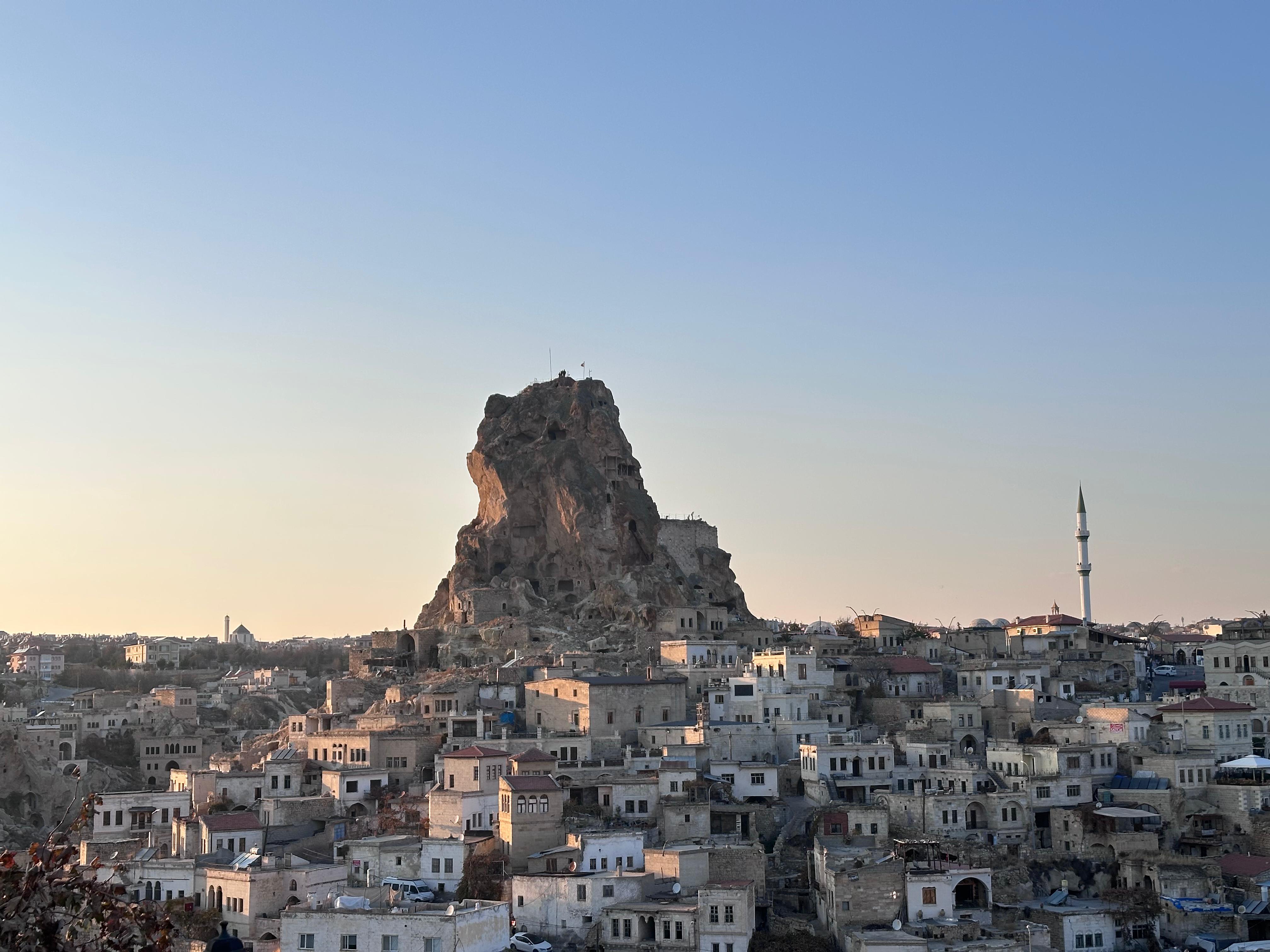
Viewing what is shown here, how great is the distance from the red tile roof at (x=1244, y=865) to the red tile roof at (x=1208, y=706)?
30.9 feet

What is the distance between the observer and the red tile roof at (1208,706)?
56.1 metres

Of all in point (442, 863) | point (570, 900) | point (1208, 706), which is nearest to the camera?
point (570, 900)

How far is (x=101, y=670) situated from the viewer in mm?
129375

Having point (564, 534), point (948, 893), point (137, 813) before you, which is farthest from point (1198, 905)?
point (564, 534)

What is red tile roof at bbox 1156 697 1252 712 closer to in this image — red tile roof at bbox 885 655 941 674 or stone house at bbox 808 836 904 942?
red tile roof at bbox 885 655 941 674

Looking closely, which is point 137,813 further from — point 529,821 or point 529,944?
point 529,944

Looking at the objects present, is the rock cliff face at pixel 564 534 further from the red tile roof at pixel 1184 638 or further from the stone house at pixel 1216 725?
the stone house at pixel 1216 725

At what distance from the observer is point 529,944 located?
40812mm

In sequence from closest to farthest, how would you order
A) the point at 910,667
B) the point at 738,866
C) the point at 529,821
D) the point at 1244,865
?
the point at 738,866 → the point at 1244,865 → the point at 529,821 → the point at 910,667

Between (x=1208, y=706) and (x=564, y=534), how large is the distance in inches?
1472

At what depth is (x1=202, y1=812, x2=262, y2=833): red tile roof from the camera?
4859cm

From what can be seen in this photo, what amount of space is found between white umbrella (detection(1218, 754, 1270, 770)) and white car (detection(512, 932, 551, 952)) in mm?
26282

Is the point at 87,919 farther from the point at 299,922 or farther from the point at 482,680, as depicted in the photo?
the point at 482,680

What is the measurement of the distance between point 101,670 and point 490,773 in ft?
297
